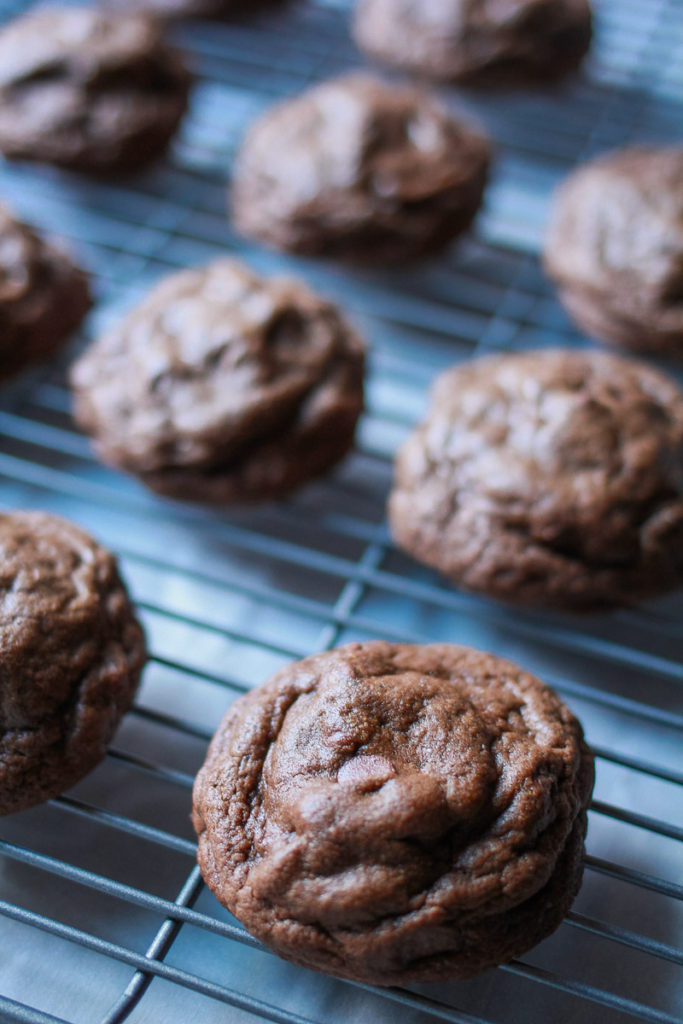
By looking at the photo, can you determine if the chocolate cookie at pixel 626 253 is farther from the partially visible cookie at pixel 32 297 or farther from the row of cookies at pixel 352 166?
the partially visible cookie at pixel 32 297

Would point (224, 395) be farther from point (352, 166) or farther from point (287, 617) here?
point (352, 166)

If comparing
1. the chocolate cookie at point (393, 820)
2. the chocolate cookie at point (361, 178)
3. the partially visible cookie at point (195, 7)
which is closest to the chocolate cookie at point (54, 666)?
the chocolate cookie at point (393, 820)

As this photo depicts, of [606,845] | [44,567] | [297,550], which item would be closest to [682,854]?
[606,845]

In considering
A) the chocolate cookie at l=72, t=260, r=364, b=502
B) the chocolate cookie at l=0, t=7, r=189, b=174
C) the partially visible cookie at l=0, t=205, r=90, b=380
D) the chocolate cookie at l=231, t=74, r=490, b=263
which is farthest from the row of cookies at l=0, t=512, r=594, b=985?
the chocolate cookie at l=0, t=7, r=189, b=174

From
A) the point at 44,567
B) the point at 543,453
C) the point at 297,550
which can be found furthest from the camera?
the point at 297,550

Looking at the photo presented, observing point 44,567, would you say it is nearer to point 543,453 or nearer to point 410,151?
point 543,453

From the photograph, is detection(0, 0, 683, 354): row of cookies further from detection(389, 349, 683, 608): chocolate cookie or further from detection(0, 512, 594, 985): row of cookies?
detection(0, 512, 594, 985): row of cookies

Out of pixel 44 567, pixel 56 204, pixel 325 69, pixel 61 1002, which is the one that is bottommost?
pixel 61 1002
